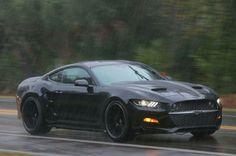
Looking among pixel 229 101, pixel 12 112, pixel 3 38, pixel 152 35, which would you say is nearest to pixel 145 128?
pixel 12 112

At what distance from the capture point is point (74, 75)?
1405 centimetres

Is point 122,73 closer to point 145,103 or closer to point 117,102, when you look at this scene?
point 117,102

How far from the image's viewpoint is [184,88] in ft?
40.9

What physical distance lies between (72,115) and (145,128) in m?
2.10

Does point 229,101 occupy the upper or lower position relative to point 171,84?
lower

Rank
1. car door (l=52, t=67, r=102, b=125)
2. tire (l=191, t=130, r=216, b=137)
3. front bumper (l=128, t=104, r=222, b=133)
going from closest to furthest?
front bumper (l=128, t=104, r=222, b=133), tire (l=191, t=130, r=216, b=137), car door (l=52, t=67, r=102, b=125)

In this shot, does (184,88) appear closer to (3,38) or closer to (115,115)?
(115,115)

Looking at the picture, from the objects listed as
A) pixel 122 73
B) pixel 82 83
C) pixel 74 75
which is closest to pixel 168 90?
pixel 122 73

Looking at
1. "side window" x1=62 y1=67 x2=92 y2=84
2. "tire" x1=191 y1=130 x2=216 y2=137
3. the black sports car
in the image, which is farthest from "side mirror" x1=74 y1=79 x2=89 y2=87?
"tire" x1=191 y1=130 x2=216 y2=137

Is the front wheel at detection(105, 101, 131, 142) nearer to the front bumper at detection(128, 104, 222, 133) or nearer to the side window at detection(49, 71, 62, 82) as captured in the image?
the front bumper at detection(128, 104, 222, 133)

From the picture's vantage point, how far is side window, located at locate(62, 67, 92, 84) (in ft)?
44.9

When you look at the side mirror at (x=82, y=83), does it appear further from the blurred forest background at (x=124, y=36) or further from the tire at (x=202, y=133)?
the blurred forest background at (x=124, y=36)

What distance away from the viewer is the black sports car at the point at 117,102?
39.5 ft

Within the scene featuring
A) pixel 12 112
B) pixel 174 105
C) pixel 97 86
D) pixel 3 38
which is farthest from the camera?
pixel 3 38
